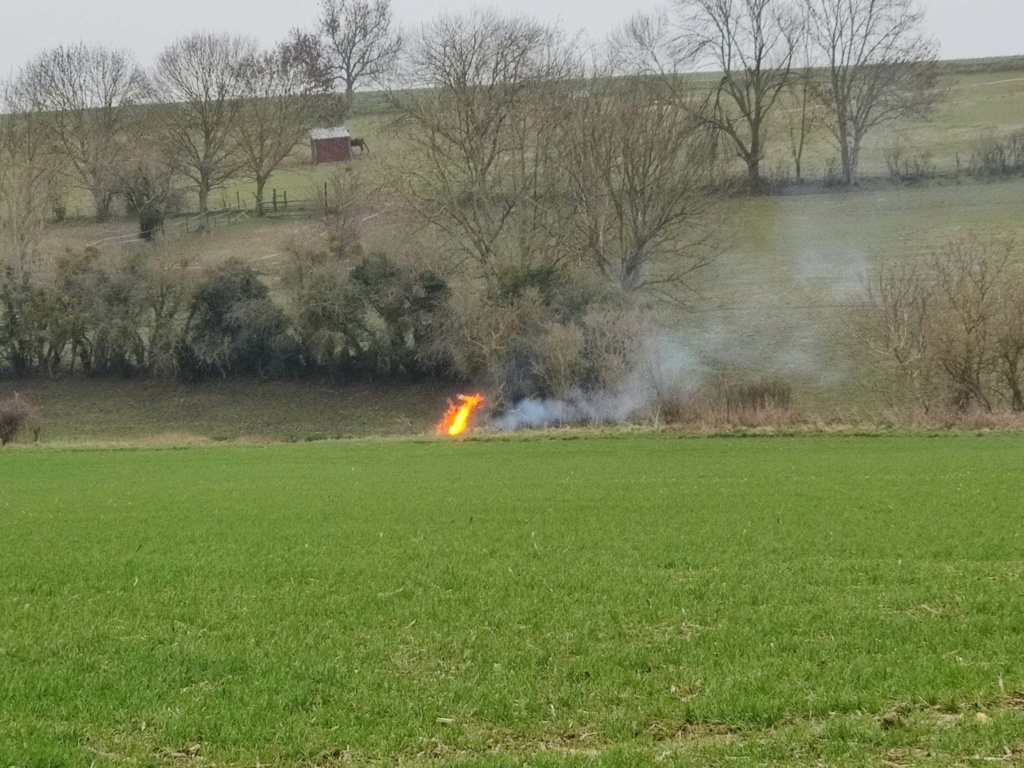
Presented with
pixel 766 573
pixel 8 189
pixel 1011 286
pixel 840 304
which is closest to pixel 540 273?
pixel 840 304

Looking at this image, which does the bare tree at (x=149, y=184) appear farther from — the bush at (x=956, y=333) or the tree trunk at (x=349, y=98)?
the bush at (x=956, y=333)

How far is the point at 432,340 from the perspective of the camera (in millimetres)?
50688

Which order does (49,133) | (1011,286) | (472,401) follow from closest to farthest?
(1011,286) < (472,401) < (49,133)

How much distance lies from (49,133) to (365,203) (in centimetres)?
3117

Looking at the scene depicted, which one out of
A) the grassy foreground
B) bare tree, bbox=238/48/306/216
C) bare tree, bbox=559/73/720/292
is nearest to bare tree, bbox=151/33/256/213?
bare tree, bbox=238/48/306/216

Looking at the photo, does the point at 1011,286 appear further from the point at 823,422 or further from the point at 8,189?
the point at 8,189

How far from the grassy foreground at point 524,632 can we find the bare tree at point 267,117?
214 ft

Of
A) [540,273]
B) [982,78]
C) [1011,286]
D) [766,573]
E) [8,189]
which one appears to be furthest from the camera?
[982,78]

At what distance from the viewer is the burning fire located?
45.7 metres

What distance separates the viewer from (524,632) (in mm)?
8617

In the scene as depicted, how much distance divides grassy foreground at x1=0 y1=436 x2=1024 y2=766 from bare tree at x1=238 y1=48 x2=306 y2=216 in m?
65.1

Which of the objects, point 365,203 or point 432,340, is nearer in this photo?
point 432,340

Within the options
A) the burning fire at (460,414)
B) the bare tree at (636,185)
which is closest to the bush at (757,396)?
the burning fire at (460,414)

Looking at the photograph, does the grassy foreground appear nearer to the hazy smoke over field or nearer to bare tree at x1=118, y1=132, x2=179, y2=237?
the hazy smoke over field
